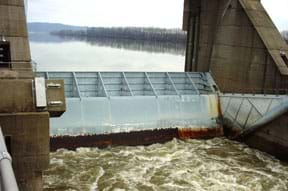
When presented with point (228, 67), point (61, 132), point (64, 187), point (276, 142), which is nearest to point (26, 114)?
point (64, 187)

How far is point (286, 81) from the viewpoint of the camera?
46.5ft

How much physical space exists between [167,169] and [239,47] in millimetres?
7377

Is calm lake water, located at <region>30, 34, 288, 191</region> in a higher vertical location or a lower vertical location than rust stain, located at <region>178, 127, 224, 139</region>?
lower

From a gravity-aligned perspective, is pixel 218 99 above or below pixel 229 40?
below

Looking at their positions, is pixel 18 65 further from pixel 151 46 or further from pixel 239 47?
pixel 151 46

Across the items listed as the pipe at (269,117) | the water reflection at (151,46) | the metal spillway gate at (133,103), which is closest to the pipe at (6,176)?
the metal spillway gate at (133,103)

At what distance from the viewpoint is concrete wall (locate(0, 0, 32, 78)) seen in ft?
26.9

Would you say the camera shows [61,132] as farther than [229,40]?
No

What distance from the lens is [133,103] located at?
1488 cm

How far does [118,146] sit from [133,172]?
265 centimetres

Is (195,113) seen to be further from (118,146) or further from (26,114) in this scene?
(26,114)

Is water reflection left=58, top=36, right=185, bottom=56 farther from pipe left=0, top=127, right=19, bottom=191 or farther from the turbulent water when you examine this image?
pipe left=0, top=127, right=19, bottom=191

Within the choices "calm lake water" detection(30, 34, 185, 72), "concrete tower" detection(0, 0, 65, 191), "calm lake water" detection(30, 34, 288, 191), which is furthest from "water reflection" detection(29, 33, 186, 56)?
"concrete tower" detection(0, 0, 65, 191)

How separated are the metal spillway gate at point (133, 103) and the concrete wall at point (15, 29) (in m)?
5.37
